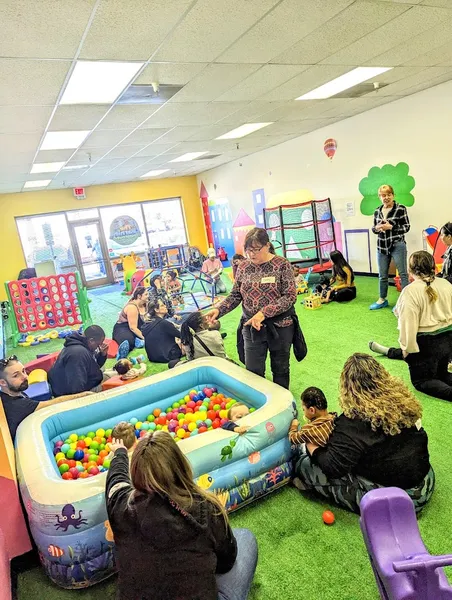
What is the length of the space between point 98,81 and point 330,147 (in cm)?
527

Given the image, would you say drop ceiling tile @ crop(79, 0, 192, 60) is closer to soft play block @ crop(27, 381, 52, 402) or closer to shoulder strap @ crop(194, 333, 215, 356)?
shoulder strap @ crop(194, 333, 215, 356)

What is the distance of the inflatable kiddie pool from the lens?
6.65ft

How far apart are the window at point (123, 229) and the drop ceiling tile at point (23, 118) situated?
24.8 ft

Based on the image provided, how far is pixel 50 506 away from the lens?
6.64ft

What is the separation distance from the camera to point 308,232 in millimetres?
8945

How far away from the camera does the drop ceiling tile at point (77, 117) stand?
4480mm

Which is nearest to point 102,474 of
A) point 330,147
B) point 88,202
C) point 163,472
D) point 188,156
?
point 163,472

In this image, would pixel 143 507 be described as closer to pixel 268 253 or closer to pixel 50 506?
pixel 50 506

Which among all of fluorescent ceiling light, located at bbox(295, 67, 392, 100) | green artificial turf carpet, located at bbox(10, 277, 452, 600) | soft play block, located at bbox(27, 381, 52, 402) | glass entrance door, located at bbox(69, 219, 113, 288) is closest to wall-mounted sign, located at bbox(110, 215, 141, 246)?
glass entrance door, located at bbox(69, 219, 113, 288)

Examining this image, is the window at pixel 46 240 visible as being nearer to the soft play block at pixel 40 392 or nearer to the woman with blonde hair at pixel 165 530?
the soft play block at pixel 40 392

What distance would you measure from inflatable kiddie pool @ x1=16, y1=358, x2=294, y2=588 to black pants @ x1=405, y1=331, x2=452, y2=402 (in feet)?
4.06

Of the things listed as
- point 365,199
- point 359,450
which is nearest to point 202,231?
point 365,199

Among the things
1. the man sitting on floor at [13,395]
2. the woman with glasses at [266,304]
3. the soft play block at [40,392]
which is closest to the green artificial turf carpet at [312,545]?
the woman with glasses at [266,304]

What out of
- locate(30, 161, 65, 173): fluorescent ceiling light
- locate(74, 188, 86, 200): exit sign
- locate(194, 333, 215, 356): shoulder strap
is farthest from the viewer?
locate(74, 188, 86, 200): exit sign
